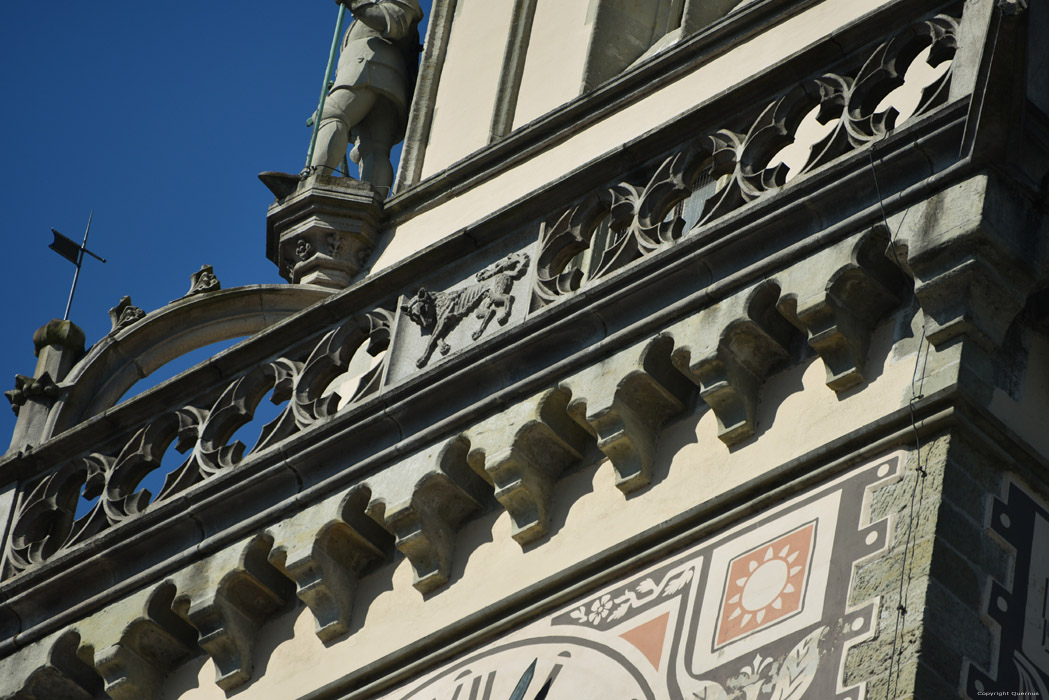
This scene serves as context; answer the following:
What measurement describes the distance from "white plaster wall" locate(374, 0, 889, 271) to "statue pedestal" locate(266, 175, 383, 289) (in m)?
0.31

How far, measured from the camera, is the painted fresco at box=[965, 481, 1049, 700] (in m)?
11.4

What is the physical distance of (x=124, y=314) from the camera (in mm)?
17047

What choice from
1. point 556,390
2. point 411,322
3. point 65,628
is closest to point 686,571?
point 556,390

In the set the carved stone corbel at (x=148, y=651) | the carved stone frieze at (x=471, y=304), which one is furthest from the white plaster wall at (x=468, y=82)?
the carved stone corbel at (x=148, y=651)

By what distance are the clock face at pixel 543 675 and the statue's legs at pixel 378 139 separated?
5743mm

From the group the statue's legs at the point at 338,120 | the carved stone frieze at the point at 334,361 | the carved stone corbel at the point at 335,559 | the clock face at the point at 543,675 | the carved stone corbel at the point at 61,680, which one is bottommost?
the clock face at the point at 543,675

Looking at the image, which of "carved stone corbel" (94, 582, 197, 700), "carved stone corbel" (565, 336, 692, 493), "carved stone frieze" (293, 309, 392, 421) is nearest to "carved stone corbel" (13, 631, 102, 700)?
"carved stone corbel" (94, 582, 197, 700)

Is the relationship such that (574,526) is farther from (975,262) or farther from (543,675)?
(975,262)

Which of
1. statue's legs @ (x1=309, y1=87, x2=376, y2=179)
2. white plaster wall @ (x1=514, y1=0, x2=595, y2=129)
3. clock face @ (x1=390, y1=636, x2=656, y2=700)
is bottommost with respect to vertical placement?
clock face @ (x1=390, y1=636, x2=656, y2=700)

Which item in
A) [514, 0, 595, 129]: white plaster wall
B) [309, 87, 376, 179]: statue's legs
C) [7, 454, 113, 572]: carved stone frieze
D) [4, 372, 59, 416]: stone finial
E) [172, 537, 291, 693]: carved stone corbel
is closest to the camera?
[172, 537, 291, 693]: carved stone corbel

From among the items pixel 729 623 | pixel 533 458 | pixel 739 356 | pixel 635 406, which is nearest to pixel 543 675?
pixel 729 623

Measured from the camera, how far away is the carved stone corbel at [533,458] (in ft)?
44.1

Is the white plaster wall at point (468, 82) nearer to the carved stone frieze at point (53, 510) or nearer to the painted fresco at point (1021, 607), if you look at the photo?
the carved stone frieze at point (53, 510)

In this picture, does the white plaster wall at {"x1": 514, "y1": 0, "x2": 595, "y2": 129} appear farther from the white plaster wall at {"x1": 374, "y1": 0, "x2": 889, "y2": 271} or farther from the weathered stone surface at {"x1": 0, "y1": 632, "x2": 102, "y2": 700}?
the weathered stone surface at {"x1": 0, "y1": 632, "x2": 102, "y2": 700}
